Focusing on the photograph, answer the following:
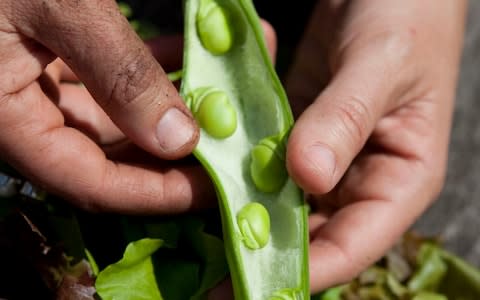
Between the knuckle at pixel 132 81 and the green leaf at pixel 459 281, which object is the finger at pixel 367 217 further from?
the knuckle at pixel 132 81

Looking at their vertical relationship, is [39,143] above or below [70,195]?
above

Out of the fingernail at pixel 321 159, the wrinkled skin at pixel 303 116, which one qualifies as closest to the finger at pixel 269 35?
the wrinkled skin at pixel 303 116

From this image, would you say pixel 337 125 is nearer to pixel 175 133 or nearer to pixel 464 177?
pixel 175 133

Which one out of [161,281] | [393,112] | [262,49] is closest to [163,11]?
[393,112]

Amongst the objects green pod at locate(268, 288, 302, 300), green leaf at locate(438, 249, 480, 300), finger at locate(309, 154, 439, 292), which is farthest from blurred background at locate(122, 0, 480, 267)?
green pod at locate(268, 288, 302, 300)

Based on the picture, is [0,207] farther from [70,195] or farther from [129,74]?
[129,74]

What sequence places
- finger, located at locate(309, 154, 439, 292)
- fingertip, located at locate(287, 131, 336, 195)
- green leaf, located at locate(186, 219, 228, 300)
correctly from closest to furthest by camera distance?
1. fingertip, located at locate(287, 131, 336, 195)
2. green leaf, located at locate(186, 219, 228, 300)
3. finger, located at locate(309, 154, 439, 292)

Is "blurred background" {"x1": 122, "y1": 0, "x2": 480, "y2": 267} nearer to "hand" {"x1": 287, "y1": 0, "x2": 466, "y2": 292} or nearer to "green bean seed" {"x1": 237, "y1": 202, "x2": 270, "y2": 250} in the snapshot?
"hand" {"x1": 287, "y1": 0, "x2": 466, "y2": 292}
